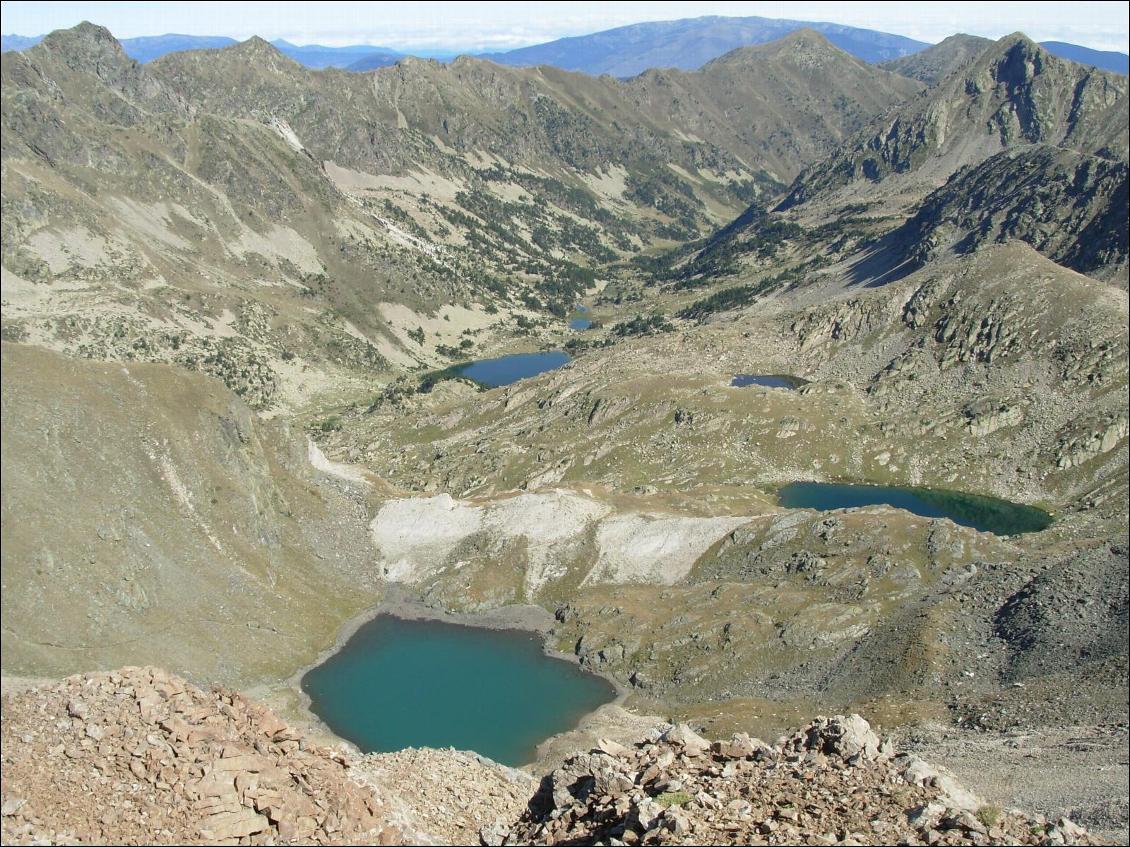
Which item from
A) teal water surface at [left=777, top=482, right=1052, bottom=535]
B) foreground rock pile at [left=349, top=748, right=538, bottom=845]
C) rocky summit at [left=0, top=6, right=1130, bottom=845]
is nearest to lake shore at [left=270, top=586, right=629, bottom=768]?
rocky summit at [left=0, top=6, right=1130, bottom=845]

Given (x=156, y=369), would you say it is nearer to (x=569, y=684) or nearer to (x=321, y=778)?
(x=569, y=684)

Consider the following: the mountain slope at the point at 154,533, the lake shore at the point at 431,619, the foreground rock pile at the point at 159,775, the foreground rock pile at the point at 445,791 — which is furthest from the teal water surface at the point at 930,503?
the foreground rock pile at the point at 159,775

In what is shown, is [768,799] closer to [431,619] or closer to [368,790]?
[368,790]

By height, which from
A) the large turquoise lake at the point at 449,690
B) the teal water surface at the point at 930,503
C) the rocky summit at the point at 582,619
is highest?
the rocky summit at the point at 582,619

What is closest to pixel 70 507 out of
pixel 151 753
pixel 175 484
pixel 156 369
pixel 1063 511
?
pixel 175 484

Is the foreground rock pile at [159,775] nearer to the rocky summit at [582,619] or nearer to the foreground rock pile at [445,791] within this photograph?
the rocky summit at [582,619]
